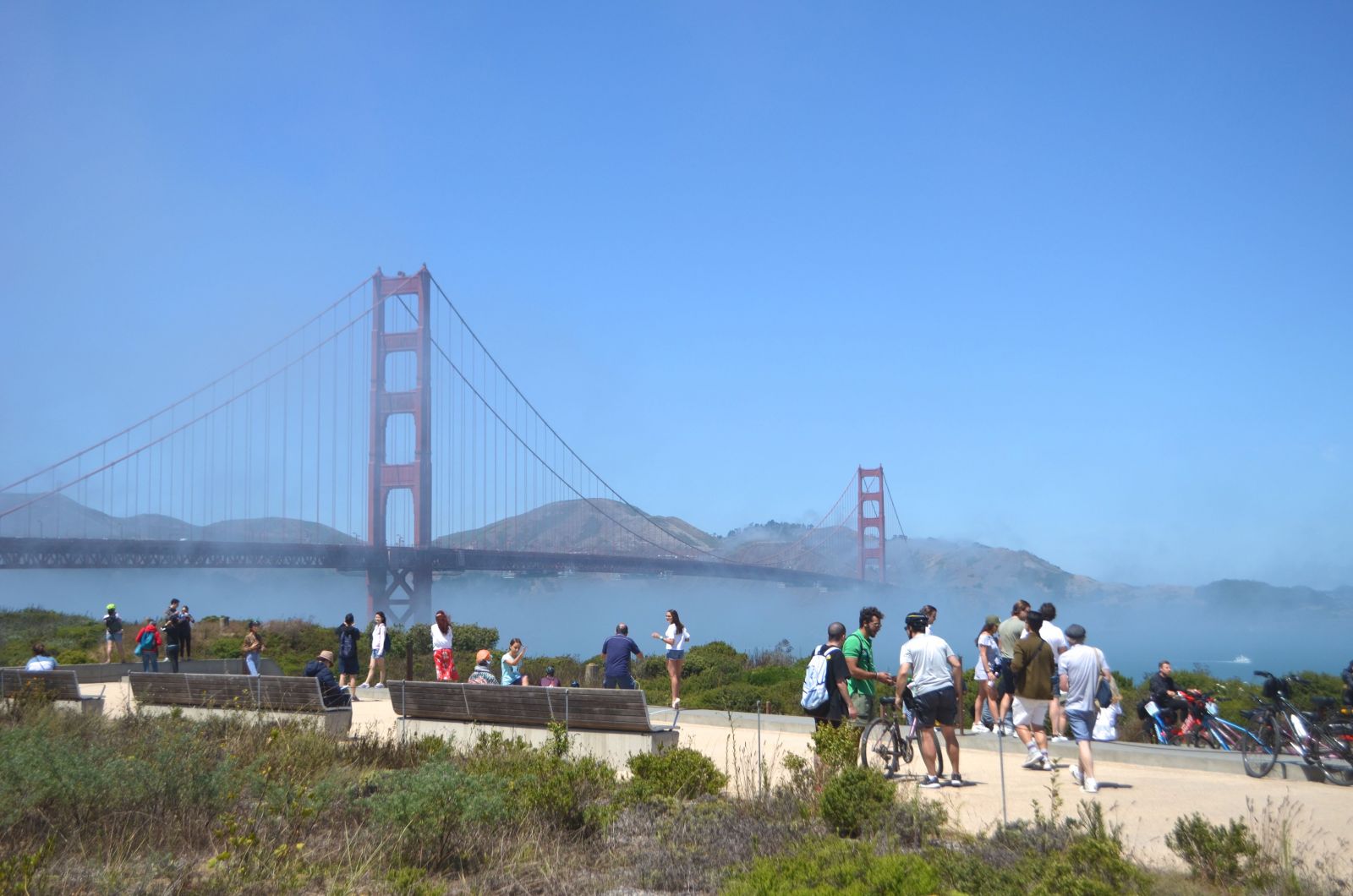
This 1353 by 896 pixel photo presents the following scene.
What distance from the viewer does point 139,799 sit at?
548 centimetres

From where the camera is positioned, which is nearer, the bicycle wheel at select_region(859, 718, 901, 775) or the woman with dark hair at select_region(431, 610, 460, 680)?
the bicycle wheel at select_region(859, 718, 901, 775)

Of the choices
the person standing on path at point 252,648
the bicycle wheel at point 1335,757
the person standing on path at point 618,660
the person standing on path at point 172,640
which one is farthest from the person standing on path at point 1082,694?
the person standing on path at point 172,640

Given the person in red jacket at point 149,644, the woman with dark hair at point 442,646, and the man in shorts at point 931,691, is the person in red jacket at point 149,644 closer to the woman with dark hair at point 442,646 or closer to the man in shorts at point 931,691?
the woman with dark hair at point 442,646

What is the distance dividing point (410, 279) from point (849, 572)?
34498 millimetres

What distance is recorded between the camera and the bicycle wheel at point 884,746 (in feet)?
24.3

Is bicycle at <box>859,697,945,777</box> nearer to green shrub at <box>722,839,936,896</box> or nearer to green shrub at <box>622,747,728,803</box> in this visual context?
green shrub at <box>622,747,728,803</box>

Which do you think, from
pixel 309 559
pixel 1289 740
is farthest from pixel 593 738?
pixel 309 559

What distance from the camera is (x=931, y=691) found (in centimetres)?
697

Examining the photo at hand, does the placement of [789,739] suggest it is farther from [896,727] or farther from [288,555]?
[288,555]

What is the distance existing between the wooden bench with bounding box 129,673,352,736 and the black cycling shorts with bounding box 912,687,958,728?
4256 millimetres

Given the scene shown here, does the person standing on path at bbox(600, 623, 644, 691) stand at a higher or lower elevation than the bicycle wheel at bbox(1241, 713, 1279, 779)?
higher

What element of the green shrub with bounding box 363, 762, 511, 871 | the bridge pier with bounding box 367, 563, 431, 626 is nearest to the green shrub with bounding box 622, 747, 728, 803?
the green shrub with bounding box 363, 762, 511, 871

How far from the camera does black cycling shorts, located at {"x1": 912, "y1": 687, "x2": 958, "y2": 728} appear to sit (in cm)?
692

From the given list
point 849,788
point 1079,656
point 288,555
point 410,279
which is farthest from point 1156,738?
point 410,279
